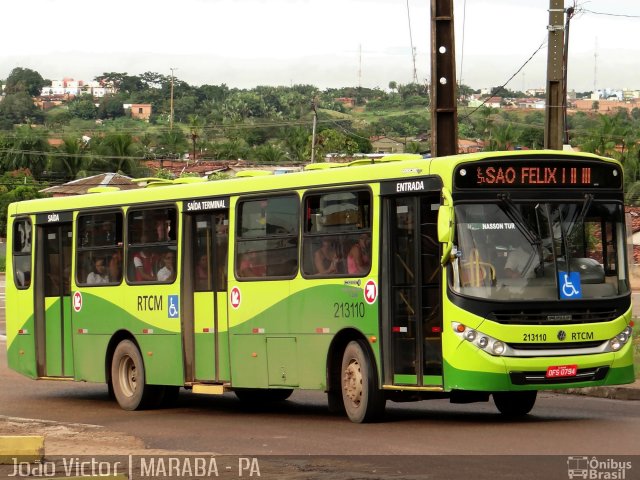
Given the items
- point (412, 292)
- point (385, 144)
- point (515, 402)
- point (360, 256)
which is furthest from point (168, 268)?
point (385, 144)

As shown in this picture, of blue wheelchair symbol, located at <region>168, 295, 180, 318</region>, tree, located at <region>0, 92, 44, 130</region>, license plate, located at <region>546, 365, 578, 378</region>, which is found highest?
tree, located at <region>0, 92, 44, 130</region>

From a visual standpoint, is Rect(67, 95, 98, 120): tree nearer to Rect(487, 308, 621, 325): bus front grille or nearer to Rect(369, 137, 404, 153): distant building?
Rect(369, 137, 404, 153): distant building

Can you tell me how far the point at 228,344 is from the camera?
17281 millimetres

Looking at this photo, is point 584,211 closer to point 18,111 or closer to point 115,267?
point 115,267

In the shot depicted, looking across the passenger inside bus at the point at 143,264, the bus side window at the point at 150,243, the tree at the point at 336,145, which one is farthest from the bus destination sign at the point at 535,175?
the tree at the point at 336,145

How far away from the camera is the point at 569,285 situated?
14.1m

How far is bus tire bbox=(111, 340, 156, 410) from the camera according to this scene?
18719 millimetres

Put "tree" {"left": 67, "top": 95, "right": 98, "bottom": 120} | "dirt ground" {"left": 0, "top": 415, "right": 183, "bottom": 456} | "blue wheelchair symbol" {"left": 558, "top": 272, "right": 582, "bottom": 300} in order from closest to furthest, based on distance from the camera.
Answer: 1. "dirt ground" {"left": 0, "top": 415, "right": 183, "bottom": 456}
2. "blue wheelchair symbol" {"left": 558, "top": 272, "right": 582, "bottom": 300}
3. "tree" {"left": 67, "top": 95, "right": 98, "bottom": 120}

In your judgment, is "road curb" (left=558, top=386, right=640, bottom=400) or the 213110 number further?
"road curb" (left=558, top=386, right=640, bottom=400)

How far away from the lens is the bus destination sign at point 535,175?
1414 cm

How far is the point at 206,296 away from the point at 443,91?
18.3 feet

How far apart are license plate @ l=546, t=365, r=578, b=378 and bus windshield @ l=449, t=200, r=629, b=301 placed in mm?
696

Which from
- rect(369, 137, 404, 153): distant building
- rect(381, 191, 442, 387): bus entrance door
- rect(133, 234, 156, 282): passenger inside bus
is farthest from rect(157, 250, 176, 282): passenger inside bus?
rect(369, 137, 404, 153): distant building

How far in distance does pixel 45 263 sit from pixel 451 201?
8.92 metres
